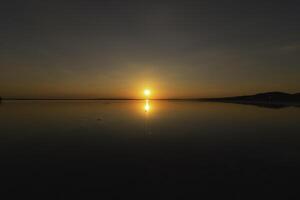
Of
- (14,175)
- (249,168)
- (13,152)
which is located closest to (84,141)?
(13,152)

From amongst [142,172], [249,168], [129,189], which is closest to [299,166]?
[249,168]

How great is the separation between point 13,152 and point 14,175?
4.89 m

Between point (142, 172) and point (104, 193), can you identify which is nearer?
point (104, 193)

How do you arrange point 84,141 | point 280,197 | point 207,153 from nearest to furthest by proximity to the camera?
point 280,197
point 207,153
point 84,141

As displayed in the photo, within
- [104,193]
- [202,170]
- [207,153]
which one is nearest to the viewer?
[104,193]

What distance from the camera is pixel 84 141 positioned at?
55.3ft

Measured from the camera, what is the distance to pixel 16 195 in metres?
7.32

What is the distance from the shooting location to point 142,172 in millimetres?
9641

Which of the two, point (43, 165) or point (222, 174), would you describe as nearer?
point (222, 174)

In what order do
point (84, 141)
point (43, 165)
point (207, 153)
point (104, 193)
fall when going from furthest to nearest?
point (84, 141)
point (207, 153)
point (43, 165)
point (104, 193)

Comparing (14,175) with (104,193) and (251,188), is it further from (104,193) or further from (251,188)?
(251,188)

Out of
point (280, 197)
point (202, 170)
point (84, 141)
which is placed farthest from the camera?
point (84, 141)

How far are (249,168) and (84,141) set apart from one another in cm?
1352

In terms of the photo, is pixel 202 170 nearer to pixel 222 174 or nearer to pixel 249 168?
pixel 222 174
